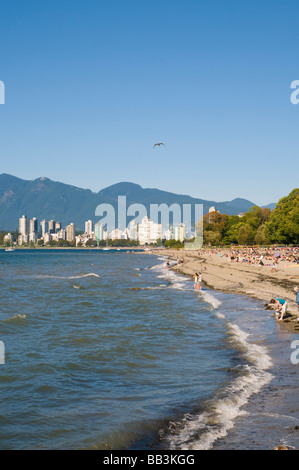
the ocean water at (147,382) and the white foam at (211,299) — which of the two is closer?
the ocean water at (147,382)

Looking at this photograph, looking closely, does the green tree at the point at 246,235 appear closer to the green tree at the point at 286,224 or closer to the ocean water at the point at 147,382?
the green tree at the point at 286,224

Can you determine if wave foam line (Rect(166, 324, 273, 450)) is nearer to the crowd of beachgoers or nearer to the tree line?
the crowd of beachgoers

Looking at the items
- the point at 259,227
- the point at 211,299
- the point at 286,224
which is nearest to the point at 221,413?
the point at 211,299

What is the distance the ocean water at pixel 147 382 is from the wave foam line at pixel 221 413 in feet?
0.07

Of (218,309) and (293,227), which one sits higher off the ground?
(293,227)

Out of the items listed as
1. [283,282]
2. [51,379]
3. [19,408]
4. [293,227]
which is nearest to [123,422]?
[19,408]

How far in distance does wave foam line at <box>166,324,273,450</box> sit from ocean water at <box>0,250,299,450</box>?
2 cm

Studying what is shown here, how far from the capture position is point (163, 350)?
15.4m

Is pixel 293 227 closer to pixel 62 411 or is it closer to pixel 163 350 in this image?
pixel 163 350

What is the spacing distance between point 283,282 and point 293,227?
47.5 metres

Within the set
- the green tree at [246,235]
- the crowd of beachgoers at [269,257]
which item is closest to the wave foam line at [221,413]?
the crowd of beachgoers at [269,257]

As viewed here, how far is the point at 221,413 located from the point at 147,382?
116 inches

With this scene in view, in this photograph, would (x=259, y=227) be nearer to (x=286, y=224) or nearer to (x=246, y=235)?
(x=246, y=235)

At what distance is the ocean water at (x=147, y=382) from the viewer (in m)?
8.37
